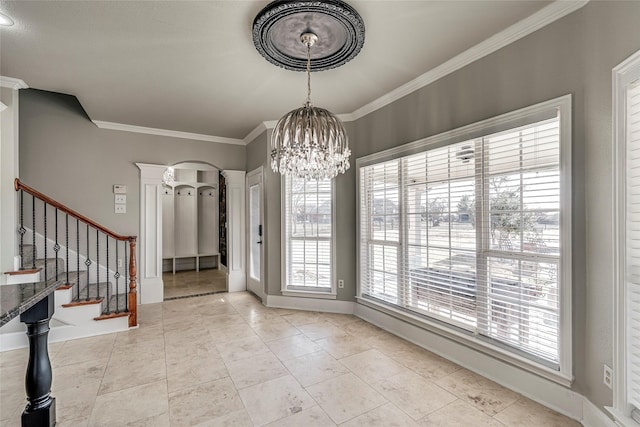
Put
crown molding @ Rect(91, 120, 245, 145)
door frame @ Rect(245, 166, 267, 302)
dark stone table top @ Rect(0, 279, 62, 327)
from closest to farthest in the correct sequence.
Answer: dark stone table top @ Rect(0, 279, 62, 327), crown molding @ Rect(91, 120, 245, 145), door frame @ Rect(245, 166, 267, 302)

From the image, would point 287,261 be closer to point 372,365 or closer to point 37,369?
point 372,365

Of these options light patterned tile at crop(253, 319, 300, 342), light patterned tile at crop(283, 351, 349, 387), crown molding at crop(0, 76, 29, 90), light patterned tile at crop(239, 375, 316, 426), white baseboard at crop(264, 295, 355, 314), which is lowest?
light patterned tile at crop(253, 319, 300, 342)

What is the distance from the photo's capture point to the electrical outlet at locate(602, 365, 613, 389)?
166 centimetres

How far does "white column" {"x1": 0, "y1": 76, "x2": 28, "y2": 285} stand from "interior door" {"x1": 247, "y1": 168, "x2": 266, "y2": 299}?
2.76 meters

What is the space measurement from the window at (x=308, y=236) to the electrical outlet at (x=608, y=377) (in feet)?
9.20

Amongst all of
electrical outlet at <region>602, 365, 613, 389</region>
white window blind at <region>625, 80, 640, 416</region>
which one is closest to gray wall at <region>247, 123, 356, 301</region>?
electrical outlet at <region>602, 365, 613, 389</region>

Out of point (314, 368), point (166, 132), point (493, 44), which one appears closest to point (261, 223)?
point (166, 132)

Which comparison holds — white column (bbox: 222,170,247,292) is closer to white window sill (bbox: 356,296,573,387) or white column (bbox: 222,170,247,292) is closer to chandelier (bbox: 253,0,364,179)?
white window sill (bbox: 356,296,573,387)

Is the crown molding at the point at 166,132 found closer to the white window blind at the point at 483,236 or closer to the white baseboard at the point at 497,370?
the white window blind at the point at 483,236

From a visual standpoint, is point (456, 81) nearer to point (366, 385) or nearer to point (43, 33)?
point (366, 385)

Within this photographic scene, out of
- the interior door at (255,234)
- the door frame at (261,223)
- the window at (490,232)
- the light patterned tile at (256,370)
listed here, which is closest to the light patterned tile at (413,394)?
the window at (490,232)

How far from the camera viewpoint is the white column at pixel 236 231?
17.3 feet

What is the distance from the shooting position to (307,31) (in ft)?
6.81

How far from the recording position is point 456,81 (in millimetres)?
2648
